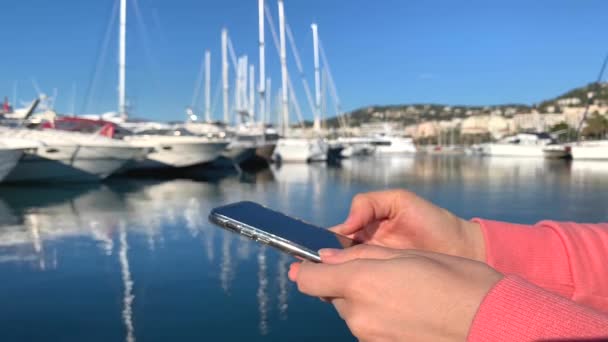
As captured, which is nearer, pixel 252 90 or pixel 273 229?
pixel 273 229

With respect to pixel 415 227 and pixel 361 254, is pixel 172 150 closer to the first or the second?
pixel 415 227

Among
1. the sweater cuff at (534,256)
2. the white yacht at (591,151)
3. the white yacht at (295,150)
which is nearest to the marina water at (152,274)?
the sweater cuff at (534,256)

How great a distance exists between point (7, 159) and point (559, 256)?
12.5 meters

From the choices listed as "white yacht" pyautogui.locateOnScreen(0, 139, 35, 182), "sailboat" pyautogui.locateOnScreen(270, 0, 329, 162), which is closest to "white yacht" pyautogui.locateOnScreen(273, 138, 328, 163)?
"sailboat" pyautogui.locateOnScreen(270, 0, 329, 162)

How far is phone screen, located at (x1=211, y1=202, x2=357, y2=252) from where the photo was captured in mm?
1006

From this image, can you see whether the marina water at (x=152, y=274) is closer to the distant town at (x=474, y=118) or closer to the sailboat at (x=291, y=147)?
the sailboat at (x=291, y=147)

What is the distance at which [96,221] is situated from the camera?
24.1ft

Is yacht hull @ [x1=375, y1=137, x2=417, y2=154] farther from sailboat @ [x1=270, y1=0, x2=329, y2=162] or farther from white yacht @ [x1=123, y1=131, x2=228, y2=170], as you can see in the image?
white yacht @ [x1=123, y1=131, x2=228, y2=170]

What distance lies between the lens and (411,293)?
2.12 feet

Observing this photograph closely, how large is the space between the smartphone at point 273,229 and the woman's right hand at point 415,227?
38cm

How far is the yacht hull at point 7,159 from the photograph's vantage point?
37.0 ft

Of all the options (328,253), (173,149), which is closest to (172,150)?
(173,149)

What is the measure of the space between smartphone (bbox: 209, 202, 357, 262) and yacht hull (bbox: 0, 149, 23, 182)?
11.9m

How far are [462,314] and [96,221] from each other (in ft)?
24.4
